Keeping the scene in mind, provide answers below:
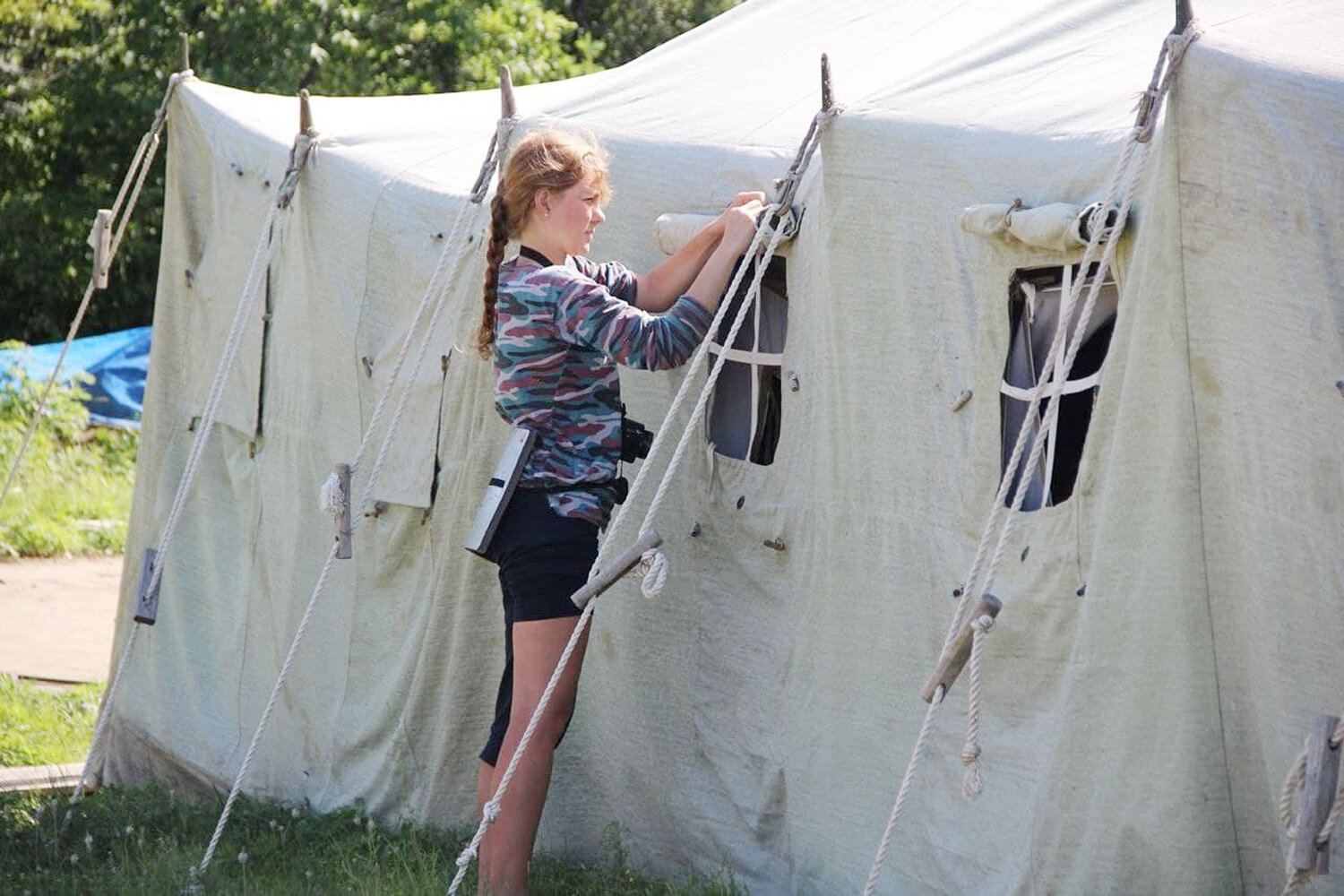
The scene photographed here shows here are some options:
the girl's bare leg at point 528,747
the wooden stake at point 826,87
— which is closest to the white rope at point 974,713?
the girl's bare leg at point 528,747

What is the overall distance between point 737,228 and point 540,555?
2.79 ft

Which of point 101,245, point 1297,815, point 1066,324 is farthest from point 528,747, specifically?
point 101,245

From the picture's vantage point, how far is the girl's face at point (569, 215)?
12.9 feet

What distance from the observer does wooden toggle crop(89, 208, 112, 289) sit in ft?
19.1

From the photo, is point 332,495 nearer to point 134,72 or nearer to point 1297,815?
point 1297,815

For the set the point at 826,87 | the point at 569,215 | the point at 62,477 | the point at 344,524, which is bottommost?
the point at 62,477

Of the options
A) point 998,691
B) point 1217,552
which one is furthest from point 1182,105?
point 998,691

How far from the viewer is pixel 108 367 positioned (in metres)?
14.1

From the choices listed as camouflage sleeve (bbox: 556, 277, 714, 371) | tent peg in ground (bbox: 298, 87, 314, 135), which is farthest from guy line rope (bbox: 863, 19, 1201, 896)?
tent peg in ground (bbox: 298, 87, 314, 135)

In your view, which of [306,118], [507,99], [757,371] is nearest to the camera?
[757,371]

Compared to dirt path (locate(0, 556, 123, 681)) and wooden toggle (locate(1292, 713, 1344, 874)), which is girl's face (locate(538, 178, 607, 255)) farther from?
dirt path (locate(0, 556, 123, 681))

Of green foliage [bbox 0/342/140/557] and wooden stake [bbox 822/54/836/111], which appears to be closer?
wooden stake [bbox 822/54/836/111]

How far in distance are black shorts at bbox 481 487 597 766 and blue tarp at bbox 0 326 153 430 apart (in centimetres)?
1043

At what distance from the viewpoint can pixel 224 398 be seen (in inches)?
232
